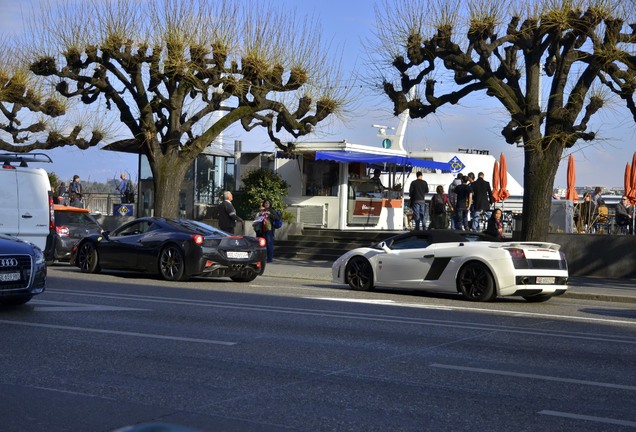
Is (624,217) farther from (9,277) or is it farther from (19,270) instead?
(9,277)

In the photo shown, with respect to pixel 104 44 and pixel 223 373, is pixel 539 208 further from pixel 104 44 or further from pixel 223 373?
pixel 223 373

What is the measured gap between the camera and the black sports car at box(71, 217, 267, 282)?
64.5 ft

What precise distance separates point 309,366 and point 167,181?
66.2 ft

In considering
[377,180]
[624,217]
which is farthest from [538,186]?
[377,180]

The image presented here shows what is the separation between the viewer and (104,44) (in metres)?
27.6

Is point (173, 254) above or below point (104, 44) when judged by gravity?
below

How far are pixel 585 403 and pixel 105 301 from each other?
901 centimetres

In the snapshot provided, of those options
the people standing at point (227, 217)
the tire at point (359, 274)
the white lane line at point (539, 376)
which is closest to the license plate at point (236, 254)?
the tire at point (359, 274)

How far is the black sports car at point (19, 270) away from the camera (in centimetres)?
1271

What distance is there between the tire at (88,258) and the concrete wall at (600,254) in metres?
11.0

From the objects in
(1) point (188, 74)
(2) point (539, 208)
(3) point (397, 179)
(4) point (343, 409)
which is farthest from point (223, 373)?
(3) point (397, 179)

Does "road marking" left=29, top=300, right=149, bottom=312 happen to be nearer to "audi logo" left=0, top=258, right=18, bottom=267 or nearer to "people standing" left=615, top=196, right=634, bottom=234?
"audi logo" left=0, top=258, right=18, bottom=267

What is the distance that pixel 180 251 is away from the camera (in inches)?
780

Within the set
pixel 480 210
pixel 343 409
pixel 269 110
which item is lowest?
pixel 343 409
